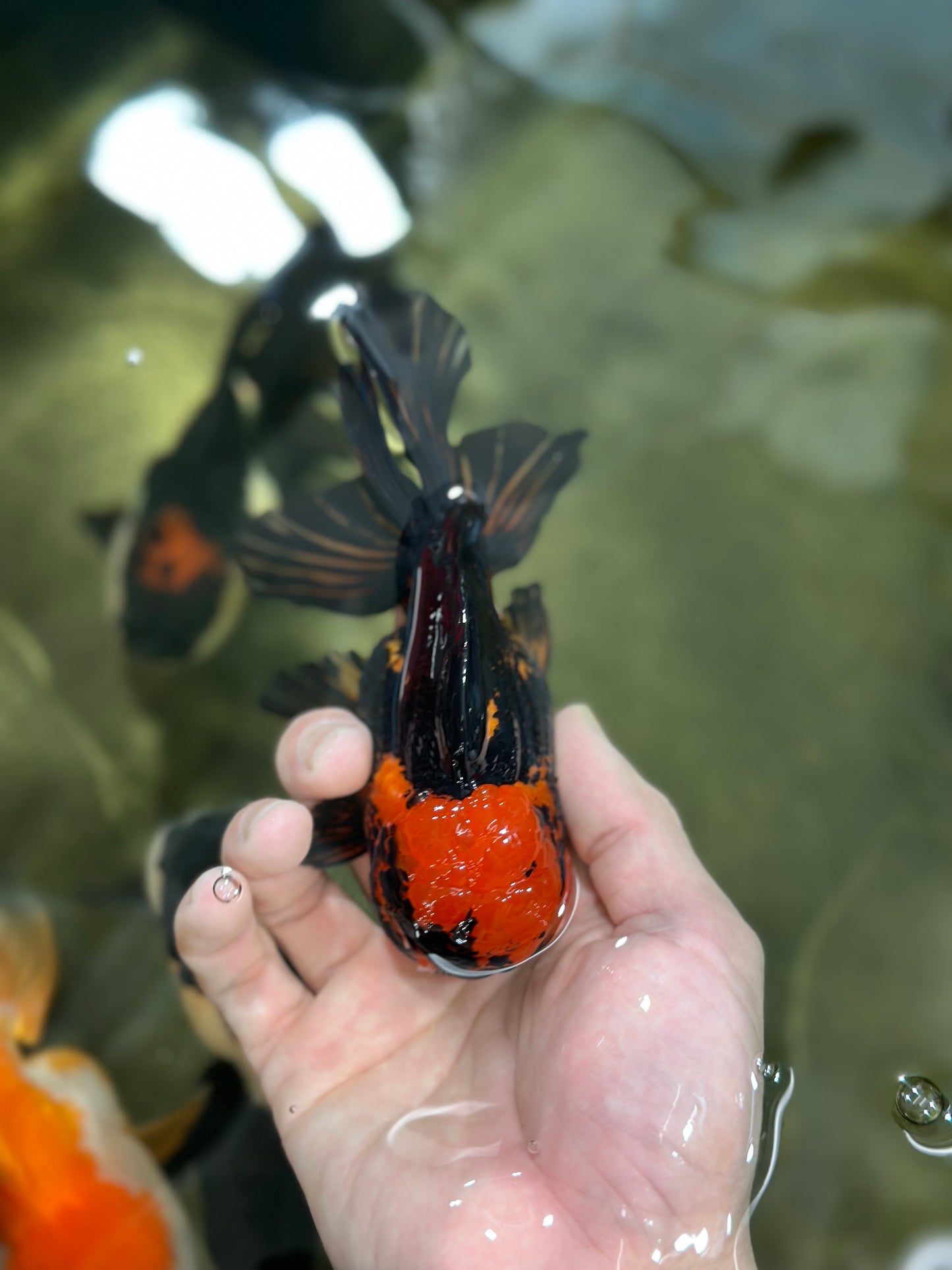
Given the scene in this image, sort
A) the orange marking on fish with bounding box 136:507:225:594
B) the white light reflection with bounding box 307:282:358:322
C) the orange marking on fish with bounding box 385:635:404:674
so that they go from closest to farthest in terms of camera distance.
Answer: the orange marking on fish with bounding box 385:635:404:674 < the orange marking on fish with bounding box 136:507:225:594 < the white light reflection with bounding box 307:282:358:322

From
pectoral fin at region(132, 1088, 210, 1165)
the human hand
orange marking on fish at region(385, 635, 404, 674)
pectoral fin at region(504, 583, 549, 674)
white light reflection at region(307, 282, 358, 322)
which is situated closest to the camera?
the human hand

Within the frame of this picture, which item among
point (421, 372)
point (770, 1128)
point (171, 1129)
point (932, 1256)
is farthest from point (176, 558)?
point (932, 1256)

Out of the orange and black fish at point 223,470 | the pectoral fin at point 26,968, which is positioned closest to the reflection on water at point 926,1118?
the pectoral fin at point 26,968

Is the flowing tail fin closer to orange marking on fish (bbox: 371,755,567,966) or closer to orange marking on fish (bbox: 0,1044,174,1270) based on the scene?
orange marking on fish (bbox: 371,755,567,966)

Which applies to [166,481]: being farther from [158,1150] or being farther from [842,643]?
[842,643]

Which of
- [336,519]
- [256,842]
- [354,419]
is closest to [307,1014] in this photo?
[256,842]

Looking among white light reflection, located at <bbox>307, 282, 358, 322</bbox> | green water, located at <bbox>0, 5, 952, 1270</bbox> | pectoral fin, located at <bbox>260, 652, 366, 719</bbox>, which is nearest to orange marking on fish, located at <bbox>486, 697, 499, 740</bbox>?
pectoral fin, located at <bbox>260, 652, 366, 719</bbox>
